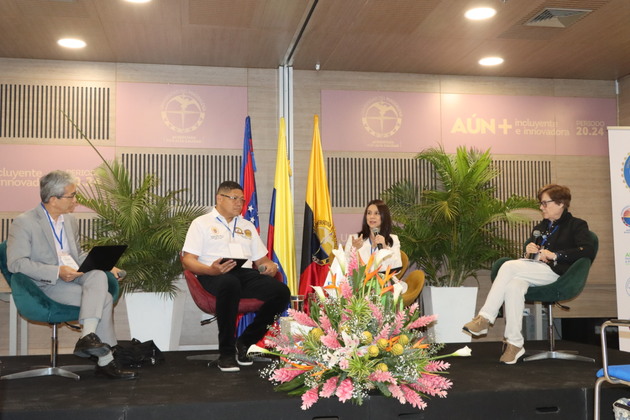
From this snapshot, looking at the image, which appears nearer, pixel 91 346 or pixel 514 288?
pixel 91 346

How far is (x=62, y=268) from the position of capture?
4.02 m

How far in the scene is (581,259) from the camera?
462cm

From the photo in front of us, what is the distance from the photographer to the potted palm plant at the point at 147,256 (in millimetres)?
5883

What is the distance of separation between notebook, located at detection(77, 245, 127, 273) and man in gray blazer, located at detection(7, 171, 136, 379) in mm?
43

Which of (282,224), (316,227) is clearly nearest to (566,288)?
(316,227)

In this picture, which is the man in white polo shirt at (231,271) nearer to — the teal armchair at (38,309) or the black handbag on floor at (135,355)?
the black handbag on floor at (135,355)

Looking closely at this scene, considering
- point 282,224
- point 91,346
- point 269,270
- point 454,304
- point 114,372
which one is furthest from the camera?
point 282,224

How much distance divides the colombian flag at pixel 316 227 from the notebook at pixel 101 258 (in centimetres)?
256

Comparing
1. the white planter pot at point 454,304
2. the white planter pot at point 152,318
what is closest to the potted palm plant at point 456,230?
the white planter pot at point 454,304

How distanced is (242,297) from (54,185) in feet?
4.84

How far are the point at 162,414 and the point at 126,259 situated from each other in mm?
2949

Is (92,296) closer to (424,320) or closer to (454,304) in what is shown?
(424,320)

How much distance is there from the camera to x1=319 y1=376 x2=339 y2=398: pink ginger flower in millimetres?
2795

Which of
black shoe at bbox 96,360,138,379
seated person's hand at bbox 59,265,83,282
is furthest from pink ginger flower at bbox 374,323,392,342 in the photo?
seated person's hand at bbox 59,265,83,282
